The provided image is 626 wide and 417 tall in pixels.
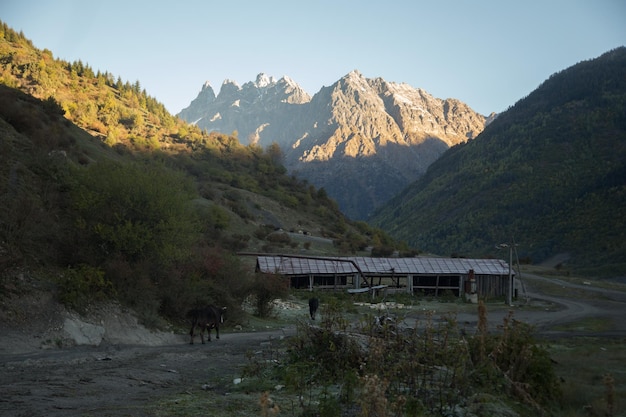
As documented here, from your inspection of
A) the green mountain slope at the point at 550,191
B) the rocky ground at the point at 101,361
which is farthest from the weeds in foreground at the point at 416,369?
the green mountain slope at the point at 550,191

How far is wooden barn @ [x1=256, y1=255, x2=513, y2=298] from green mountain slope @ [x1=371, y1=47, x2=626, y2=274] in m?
50.7

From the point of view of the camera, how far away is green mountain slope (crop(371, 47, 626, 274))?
384 feet

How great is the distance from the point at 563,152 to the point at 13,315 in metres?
170

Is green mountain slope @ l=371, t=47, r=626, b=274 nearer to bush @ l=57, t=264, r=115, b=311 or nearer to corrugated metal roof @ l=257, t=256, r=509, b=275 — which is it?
corrugated metal roof @ l=257, t=256, r=509, b=275

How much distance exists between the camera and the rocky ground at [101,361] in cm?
954

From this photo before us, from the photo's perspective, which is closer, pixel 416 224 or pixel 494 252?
pixel 494 252

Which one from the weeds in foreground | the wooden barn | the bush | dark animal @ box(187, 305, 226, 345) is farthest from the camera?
the wooden barn

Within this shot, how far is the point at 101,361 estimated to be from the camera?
14688 mm

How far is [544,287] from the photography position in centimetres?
6538

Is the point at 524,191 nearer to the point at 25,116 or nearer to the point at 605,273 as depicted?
the point at 605,273

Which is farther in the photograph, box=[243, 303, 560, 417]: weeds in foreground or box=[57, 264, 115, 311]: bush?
box=[57, 264, 115, 311]: bush

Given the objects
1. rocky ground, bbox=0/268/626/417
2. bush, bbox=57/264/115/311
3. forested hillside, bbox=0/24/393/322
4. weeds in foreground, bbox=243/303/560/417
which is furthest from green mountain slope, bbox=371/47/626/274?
bush, bbox=57/264/115/311

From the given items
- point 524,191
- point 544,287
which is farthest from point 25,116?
point 524,191

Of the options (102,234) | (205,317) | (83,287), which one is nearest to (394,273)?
(205,317)
